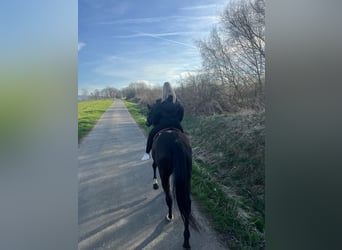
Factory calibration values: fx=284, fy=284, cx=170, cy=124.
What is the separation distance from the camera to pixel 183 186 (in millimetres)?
1590

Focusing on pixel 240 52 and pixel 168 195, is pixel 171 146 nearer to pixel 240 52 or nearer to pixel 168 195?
pixel 168 195

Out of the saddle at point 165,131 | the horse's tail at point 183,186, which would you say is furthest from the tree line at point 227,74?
the horse's tail at point 183,186

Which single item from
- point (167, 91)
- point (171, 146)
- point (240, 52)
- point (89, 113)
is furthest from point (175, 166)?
point (240, 52)

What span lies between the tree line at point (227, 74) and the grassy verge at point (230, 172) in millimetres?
77

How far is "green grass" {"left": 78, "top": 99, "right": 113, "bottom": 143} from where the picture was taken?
1.52 m

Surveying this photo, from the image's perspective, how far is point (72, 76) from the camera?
4.63 feet

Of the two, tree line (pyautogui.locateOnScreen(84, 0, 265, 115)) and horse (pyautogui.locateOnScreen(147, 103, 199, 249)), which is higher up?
tree line (pyautogui.locateOnScreen(84, 0, 265, 115))

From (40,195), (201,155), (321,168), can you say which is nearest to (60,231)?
(40,195)

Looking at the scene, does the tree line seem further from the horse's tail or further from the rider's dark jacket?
the horse's tail

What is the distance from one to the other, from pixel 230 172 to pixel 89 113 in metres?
0.87

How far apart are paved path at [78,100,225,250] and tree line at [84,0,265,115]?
0.23 m

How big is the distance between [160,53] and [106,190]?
842mm

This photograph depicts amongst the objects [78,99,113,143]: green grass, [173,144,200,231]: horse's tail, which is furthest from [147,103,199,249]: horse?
[78,99,113,143]: green grass

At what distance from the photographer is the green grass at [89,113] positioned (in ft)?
4.99
